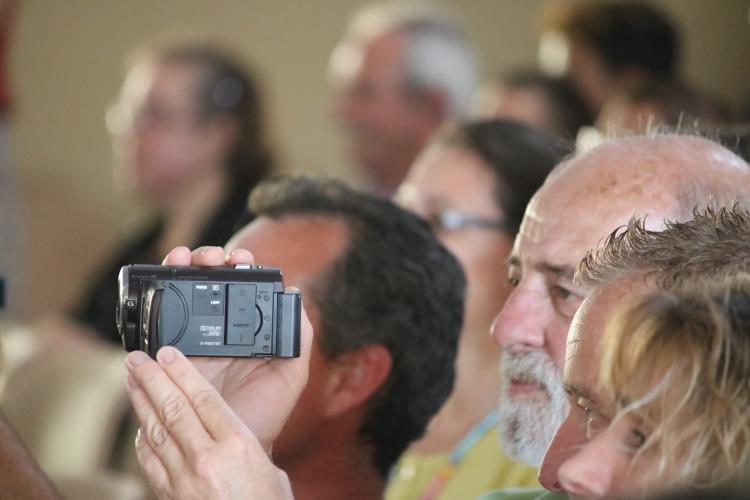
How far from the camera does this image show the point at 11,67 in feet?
16.6

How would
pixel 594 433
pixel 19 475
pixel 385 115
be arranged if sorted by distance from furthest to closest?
pixel 385 115 < pixel 19 475 < pixel 594 433

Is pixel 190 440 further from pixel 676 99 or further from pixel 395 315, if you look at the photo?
pixel 676 99

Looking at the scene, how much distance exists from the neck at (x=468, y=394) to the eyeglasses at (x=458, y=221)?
16 centimetres

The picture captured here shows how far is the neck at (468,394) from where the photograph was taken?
2.10 metres

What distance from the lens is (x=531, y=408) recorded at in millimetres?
1536

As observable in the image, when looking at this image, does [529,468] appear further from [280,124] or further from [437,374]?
[280,124]

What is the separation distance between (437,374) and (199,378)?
553mm

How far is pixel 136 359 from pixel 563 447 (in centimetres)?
36

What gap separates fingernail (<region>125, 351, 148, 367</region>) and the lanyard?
0.80 meters

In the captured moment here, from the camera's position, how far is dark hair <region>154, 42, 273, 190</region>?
3441 millimetres

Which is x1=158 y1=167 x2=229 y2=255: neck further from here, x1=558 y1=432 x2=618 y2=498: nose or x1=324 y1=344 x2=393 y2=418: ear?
x1=558 y1=432 x2=618 y2=498: nose

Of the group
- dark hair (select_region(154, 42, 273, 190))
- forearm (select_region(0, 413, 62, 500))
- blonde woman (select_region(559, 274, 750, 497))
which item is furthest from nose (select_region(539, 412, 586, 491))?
dark hair (select_region(154, 42, 273, 190))

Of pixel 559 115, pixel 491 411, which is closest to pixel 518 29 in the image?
pixel 559 115

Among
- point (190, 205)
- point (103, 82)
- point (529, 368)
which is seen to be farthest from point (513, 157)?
point (103, 82)
